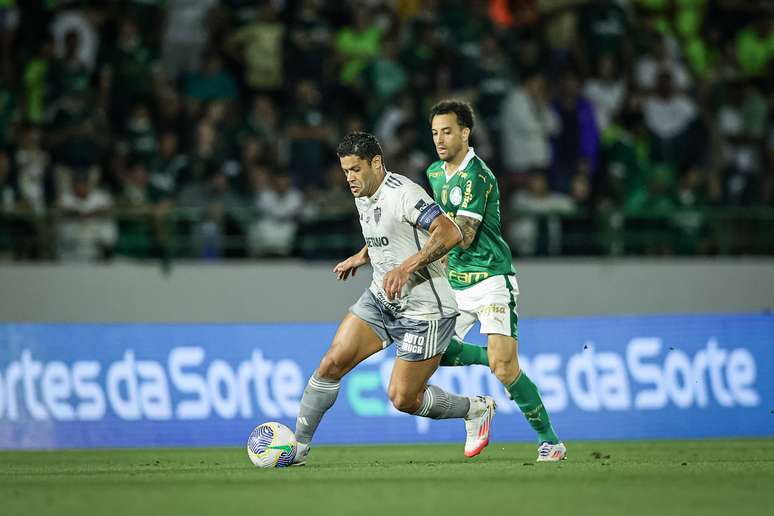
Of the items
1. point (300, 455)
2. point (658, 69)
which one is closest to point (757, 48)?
point (658, 69)

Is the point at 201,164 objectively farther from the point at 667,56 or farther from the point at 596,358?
the point at 667,56

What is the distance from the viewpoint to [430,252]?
8.88m

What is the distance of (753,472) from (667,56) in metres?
10.1

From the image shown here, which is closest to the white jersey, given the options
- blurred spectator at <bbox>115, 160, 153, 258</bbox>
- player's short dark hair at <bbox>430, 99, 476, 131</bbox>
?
player's short dark hair at <bbox>430, 99, 476, 131</bbox>

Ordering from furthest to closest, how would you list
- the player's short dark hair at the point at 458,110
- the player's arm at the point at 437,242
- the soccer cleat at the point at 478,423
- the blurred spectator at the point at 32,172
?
the blurred spectator at the point at 32,172, the soccer cleat at the point at 478,423, the player's short dark hair at the point at 458,110, the player's arm at the point at 437,242

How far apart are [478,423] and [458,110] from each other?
2211 mm

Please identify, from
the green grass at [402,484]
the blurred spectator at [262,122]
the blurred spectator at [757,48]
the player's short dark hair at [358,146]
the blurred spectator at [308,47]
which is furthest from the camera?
the blurred spectator at [757,48]

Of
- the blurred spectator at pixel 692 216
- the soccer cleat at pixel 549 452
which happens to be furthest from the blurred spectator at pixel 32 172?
the soccer cleat at pixel 549 452

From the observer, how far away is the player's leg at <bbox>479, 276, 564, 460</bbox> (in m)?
9.62

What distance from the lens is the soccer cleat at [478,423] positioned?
9969 mm

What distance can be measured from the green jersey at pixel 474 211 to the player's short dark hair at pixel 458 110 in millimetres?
221

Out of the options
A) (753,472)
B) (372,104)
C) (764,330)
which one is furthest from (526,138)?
(753,472)

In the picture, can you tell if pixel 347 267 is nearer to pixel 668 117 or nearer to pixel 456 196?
pixel 456 196

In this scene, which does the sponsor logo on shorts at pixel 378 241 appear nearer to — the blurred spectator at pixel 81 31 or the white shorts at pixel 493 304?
the white shorts at pixel 493 304
